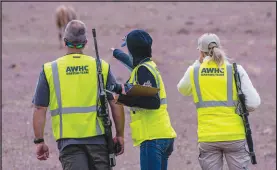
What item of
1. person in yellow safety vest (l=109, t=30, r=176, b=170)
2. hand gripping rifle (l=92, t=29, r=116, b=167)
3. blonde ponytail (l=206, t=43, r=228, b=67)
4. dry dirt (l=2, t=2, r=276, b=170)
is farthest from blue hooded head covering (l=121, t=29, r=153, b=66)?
dry dirt (l=2, t=2, r=276, b=170)

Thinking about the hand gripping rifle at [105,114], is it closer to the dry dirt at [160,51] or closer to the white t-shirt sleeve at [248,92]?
the white t-shirt sleeve at [248,92]

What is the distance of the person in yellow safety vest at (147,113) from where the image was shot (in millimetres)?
5645

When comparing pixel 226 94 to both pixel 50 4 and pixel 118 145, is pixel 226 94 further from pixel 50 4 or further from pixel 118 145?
pixel 50 4

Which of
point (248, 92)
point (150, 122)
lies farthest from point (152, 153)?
point (248, 92)

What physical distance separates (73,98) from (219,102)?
1243mm

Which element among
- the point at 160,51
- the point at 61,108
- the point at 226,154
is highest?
the point at 160,51

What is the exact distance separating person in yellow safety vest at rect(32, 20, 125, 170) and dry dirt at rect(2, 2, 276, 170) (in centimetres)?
314

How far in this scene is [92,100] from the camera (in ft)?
17.8

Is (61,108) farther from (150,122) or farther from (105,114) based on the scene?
(150,122)

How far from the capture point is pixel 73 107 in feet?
17.7

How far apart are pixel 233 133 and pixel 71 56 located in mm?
1444

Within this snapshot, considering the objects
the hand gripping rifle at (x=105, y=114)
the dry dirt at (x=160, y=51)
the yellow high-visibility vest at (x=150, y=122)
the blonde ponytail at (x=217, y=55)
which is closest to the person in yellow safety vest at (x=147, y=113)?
the yellow high-visibility vest at (x=150, y=122)

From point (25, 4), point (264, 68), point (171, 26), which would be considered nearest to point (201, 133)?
point (264, 68)

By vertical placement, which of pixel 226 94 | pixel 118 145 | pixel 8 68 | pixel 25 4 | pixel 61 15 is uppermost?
pixel 25 4
